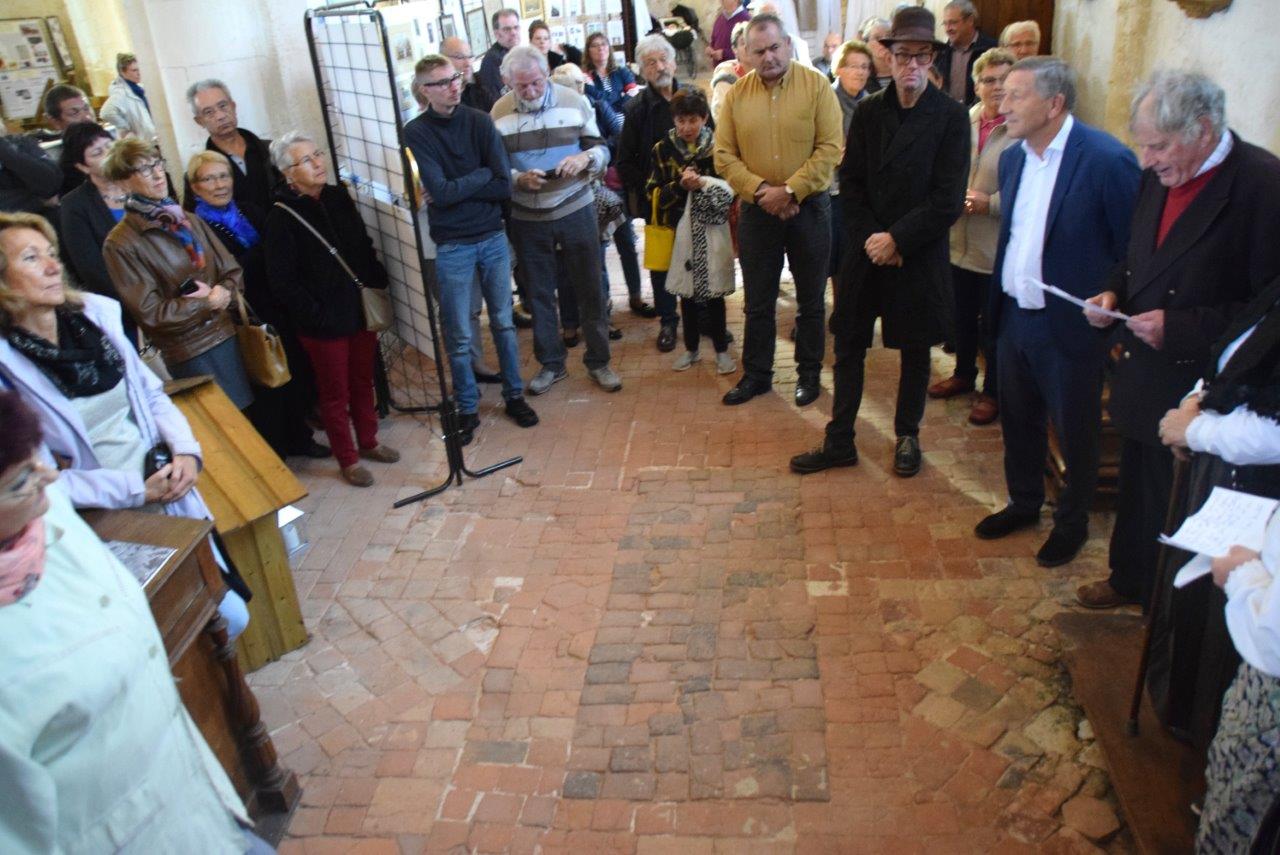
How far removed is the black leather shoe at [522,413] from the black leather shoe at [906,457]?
2.18 m

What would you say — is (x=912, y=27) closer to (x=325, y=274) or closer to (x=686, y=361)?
(x=686, y=361)

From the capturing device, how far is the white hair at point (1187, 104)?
2.99 m

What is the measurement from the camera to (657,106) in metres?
6.39

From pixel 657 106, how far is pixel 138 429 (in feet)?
13.3

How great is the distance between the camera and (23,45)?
1217 cm

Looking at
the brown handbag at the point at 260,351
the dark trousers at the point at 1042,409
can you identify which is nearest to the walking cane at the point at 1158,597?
the dark trousers at the point at 1042,409

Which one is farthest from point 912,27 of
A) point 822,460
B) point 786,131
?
point 822,460

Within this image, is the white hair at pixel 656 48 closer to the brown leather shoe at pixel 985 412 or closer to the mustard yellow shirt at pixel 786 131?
the mustard yellow shirt at pixel 786 131

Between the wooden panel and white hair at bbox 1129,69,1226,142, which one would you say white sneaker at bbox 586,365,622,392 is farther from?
white hair at bbox 1129,69,1226,142

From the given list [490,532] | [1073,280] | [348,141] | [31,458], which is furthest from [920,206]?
[31,458]

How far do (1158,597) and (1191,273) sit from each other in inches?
41.2

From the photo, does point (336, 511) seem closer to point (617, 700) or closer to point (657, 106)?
point (617, 700)

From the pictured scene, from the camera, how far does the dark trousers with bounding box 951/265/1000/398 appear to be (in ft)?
18.4

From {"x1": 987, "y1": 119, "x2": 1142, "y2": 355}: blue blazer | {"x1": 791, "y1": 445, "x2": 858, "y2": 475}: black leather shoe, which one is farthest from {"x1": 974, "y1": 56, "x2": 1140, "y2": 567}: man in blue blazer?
{"x1": 791, "y1": 445, "x2": 858, "y2": 475}: black leather shoe
